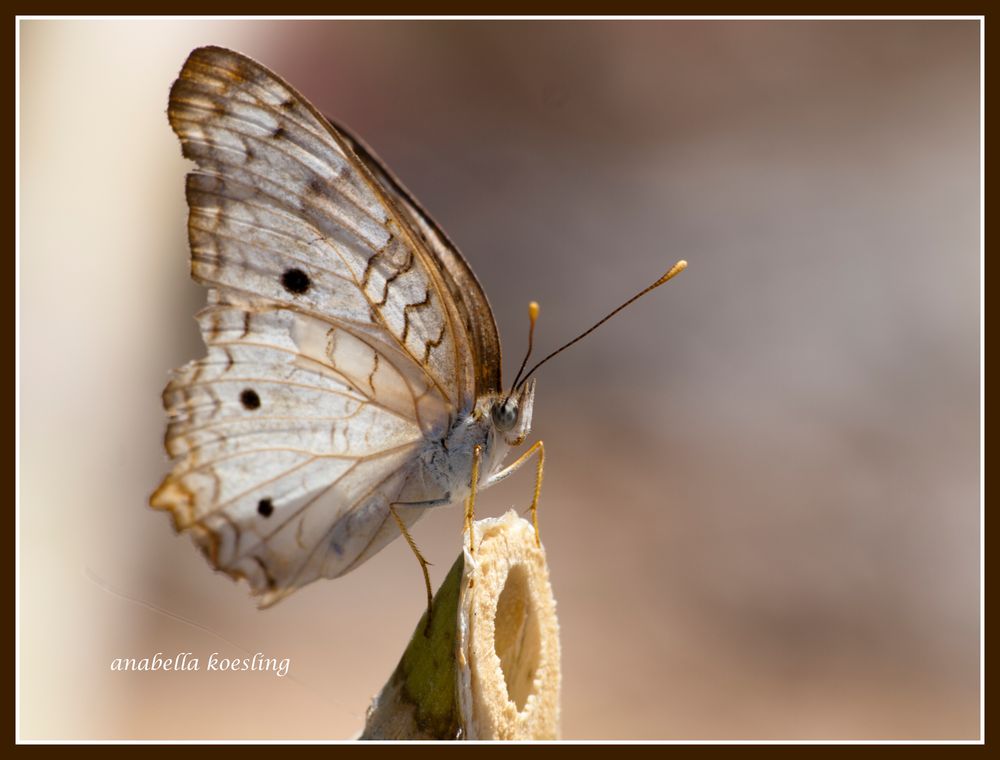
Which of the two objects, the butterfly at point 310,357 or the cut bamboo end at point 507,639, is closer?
the cut bamboo end at point 507,639

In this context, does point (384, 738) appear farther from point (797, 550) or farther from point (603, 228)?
point (603, 228)

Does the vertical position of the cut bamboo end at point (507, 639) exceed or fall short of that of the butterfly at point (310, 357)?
it falls short

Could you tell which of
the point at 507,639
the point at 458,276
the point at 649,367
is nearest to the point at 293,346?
the point at 458,276

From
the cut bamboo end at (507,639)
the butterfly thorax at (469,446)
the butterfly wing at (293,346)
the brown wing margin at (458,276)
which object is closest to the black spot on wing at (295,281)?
the butterfly wing at (293,346)

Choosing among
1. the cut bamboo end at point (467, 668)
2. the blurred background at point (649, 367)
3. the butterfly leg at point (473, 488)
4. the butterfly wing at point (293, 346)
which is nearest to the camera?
the cut bamboo end at point (467, 668)

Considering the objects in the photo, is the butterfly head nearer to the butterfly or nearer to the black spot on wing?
the butterfly

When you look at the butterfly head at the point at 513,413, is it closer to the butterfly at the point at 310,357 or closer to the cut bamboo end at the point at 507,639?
the butterfly at the point at 310,357

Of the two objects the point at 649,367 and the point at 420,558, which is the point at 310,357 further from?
the point at 649,367

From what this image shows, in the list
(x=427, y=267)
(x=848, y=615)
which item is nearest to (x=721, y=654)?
(x=848, y=615)
